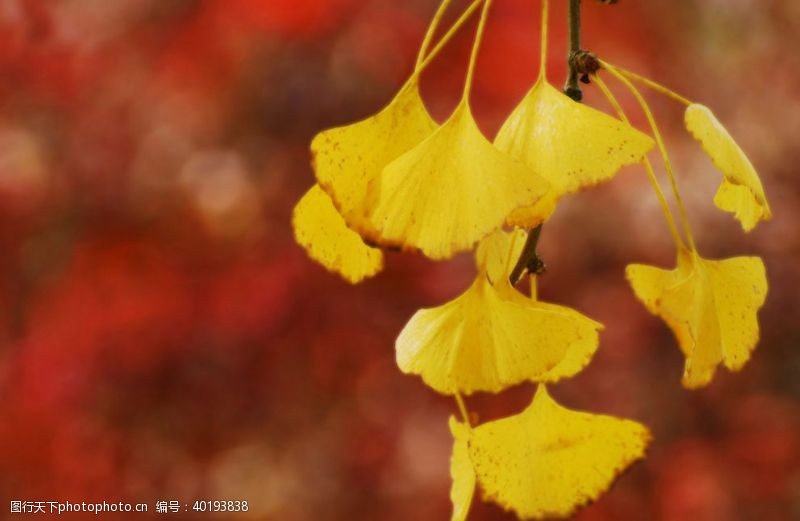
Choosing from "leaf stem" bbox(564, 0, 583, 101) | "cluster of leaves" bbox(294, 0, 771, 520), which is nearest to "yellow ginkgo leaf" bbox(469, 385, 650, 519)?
→ "cluster of leaves" bbox(294, 0, 771, 520)

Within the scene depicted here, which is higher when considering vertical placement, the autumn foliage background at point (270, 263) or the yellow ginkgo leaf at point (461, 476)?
the autumn foliage background at point (270, 263)

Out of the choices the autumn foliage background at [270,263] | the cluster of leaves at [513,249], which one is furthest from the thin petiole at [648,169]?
the autumn foliage background at [270,263]

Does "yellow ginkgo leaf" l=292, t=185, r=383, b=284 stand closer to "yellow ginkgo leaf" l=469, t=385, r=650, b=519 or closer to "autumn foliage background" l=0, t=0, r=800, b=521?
"yellow ginkgo leaf" l=469, t=385, r=650, b=519

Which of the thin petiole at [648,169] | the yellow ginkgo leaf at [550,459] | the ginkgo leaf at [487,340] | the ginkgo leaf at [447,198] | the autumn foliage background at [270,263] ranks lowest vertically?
the yellow ginkgo leaf at [550,459]

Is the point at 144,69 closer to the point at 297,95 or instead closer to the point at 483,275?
the point at 297,95

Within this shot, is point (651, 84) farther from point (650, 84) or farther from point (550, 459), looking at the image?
point (550, 459)

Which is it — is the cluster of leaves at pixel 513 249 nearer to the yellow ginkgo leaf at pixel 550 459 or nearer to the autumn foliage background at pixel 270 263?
the yellow ginkgo leaf at pixel 550 459

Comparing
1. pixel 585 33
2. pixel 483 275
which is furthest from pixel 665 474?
pixel 483 275

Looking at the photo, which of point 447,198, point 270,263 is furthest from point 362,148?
point 270,263
